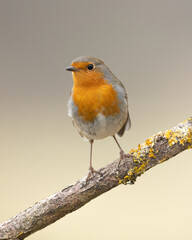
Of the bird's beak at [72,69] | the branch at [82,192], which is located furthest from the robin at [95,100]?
the branch at [82,192]

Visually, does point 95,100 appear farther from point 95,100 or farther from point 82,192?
point 82,192

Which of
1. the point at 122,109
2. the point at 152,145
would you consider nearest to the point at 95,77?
the point at 122,109

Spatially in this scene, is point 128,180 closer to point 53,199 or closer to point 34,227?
point 53,199

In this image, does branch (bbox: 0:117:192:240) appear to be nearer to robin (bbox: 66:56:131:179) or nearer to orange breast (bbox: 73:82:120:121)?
robin (bbox: 66:56:131:179)

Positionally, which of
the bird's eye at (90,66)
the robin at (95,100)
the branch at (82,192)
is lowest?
the branch at (82,192)

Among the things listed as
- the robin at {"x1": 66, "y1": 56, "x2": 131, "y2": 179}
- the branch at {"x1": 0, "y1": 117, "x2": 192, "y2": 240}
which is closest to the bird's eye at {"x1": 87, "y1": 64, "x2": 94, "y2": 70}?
the robin at {"x1": 66, "y1": 56, "x2": 131, "y2": 179}

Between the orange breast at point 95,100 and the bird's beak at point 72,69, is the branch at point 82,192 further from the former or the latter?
the bird's beak at point 72,69
